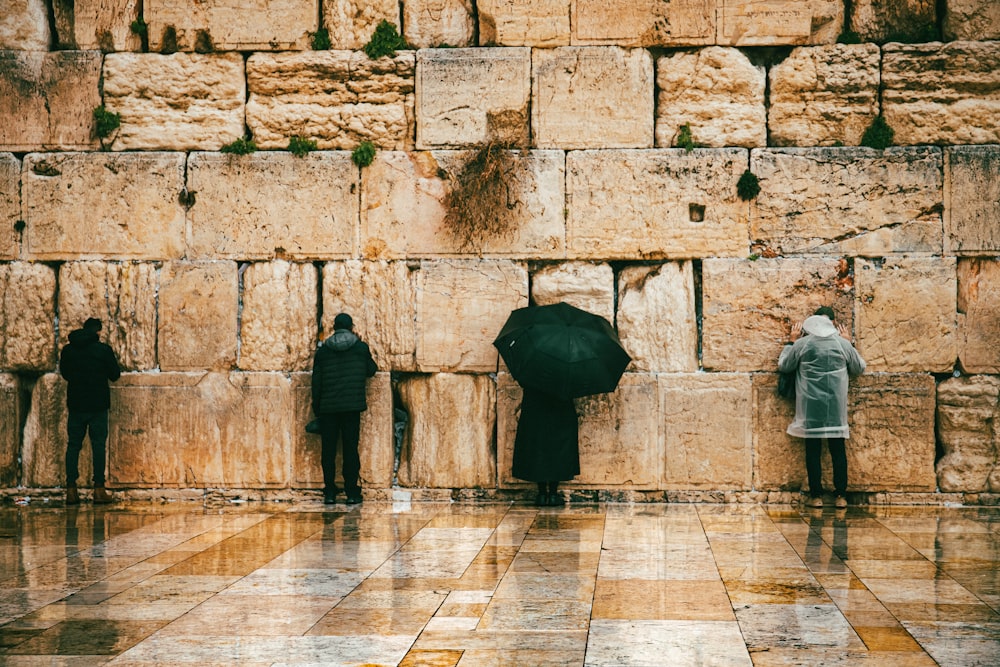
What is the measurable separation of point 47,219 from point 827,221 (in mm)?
7032

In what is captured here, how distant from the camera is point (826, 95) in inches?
382

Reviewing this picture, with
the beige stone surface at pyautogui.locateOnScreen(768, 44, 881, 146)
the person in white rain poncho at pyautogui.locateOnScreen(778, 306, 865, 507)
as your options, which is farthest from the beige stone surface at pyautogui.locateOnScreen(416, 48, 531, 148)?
the person in white rain poncho at pyautogui.locateOnScreen(778, 306, 865, 507)

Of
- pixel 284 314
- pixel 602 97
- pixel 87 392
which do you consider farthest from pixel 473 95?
pixel 87 392

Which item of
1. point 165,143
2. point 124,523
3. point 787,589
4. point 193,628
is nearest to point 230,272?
point 165,143

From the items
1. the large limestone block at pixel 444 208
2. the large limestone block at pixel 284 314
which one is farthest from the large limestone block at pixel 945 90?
the large limestone block at pixel 284 314

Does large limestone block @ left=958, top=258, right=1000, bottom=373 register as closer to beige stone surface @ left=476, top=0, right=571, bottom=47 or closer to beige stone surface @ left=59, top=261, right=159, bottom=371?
beige stone surface @ left=476, top=0, right=571, bottom=47

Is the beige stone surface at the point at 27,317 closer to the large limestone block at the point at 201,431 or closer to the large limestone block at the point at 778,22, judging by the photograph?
the large limestone block at the point at 201,431

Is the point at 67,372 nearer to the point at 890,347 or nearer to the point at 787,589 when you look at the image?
the point at 787,589

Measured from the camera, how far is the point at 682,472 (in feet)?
31.6

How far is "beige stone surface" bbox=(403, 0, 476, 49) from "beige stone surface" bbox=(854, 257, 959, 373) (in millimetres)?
4166

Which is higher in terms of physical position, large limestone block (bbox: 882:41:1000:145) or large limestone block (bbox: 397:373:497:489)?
large limestone block (bbox: 882:41:1000:145)

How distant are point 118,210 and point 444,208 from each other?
299 cm

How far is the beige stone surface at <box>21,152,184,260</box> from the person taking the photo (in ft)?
32.8

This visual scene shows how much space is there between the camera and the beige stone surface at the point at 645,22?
9742 mm
